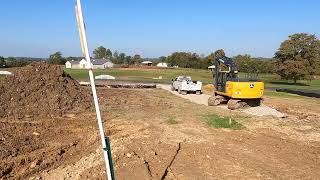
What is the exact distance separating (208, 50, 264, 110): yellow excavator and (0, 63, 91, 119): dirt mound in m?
7.87

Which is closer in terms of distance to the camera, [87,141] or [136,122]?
[87,141]

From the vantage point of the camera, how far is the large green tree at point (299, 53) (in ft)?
237

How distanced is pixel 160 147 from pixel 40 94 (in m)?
12.2

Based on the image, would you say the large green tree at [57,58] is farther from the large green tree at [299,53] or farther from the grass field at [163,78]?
the large green tree at [299,53]

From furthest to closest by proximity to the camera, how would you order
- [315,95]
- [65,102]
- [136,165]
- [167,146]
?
[315,95] → [65,102] → [167,146] → [136,165]

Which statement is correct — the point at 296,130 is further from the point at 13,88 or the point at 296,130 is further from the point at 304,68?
the point at 304,68

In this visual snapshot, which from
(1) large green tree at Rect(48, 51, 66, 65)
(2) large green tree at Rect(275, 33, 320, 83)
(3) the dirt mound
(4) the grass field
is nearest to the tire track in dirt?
(3) the dirt mound

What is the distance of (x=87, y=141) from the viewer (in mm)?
13898

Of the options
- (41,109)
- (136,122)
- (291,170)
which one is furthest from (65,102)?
(291,170)

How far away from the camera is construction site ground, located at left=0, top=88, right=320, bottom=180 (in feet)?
33.3

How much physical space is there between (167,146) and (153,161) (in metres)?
2.02

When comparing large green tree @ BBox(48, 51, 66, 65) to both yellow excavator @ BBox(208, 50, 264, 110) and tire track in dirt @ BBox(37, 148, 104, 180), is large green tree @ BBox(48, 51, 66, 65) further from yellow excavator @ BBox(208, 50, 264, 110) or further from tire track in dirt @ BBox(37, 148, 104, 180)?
tire track in dirt @ BBox(37, 148, 104, 180)

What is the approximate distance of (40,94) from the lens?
22.8 metres

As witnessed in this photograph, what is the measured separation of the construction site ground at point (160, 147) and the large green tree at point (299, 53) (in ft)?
178
